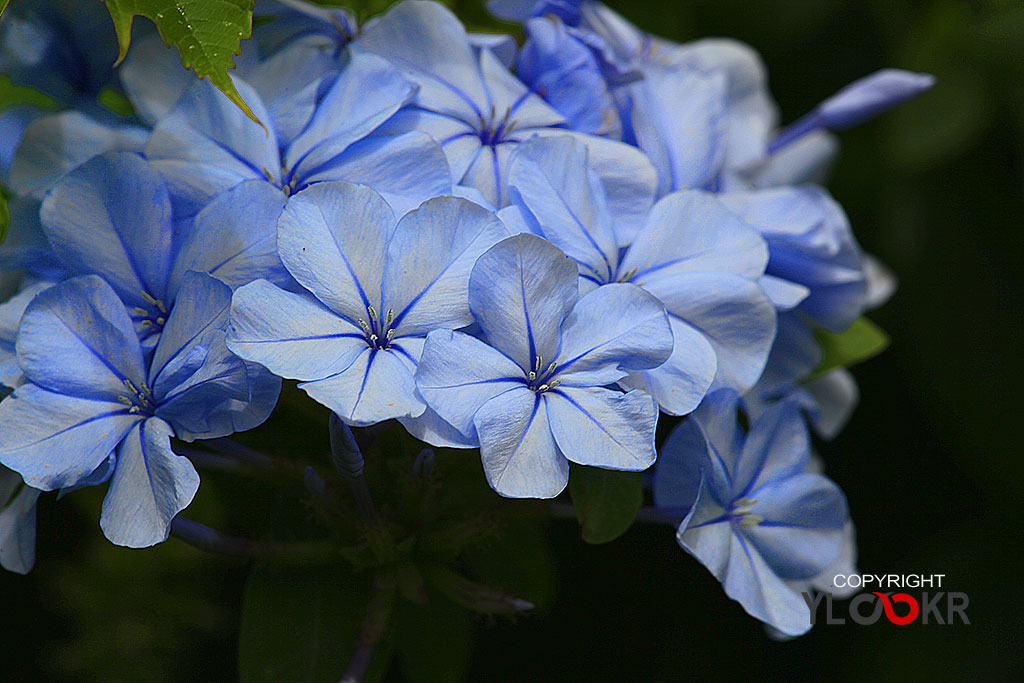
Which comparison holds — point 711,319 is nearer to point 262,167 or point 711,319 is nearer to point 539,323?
point 539,323

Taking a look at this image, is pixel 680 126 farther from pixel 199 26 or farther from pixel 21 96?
pixel 21 96

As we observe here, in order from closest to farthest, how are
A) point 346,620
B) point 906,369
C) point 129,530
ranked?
point 129,530
point 346,620
point 906,369

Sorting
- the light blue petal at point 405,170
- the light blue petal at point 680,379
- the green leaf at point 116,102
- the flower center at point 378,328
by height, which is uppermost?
the light blue petal at point 405,170

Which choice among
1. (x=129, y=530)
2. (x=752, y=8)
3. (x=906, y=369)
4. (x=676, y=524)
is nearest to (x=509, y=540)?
(x=676, y=524)

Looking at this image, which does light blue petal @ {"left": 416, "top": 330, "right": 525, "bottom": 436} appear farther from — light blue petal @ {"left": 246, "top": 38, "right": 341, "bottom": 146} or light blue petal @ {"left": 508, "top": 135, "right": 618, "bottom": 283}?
light blue petal @ {"left": 246, "top": 38, "right": 341, "bottom": 146}

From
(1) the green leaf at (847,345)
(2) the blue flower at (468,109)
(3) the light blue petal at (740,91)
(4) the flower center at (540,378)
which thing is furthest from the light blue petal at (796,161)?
(4) the flower center at (540,378)

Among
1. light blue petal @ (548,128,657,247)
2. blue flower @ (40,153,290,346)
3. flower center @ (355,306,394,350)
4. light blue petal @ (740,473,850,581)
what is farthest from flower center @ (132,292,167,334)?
light blue petal @ (740,473,850,581)

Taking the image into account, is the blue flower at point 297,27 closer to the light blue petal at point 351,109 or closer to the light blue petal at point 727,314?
the light blue petal at point 351,109
